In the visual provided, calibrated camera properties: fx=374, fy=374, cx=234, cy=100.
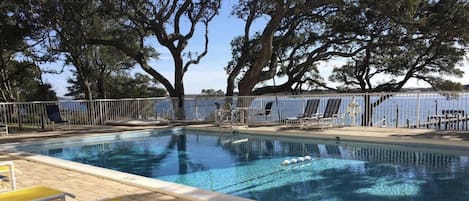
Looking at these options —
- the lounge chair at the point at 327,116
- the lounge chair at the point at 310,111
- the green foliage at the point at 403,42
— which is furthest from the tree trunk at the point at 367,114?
the green foliage at the point at 403,42

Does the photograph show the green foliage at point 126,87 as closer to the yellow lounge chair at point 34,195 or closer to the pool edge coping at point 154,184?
the pool edge coping at point 154,184

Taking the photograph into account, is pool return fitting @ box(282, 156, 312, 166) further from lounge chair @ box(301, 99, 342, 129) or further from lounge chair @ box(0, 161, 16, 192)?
lounge chair @ box(0, 161, 16, 192)

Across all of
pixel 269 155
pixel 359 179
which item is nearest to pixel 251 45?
pixel 269 155

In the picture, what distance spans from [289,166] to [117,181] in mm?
3451

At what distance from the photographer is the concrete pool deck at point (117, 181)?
4211 millimetres

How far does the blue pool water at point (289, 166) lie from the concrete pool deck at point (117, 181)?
20 cm

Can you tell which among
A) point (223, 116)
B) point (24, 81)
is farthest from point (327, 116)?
point (24, 81)

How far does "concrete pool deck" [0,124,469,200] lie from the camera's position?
4.21 metres

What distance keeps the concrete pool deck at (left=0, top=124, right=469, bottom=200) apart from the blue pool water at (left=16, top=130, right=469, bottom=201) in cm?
20

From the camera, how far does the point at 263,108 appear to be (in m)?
12.4

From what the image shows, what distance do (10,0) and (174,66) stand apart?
684 cm

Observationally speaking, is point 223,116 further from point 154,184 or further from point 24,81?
point 24,81

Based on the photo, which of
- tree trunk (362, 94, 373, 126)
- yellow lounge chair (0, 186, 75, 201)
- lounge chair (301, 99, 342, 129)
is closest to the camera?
yellow lounge chair (0, 186, 75, 201)

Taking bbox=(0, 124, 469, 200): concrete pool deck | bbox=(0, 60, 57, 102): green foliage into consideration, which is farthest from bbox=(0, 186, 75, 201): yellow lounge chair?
bbox=(0, 60, 57, 102): green foliage
